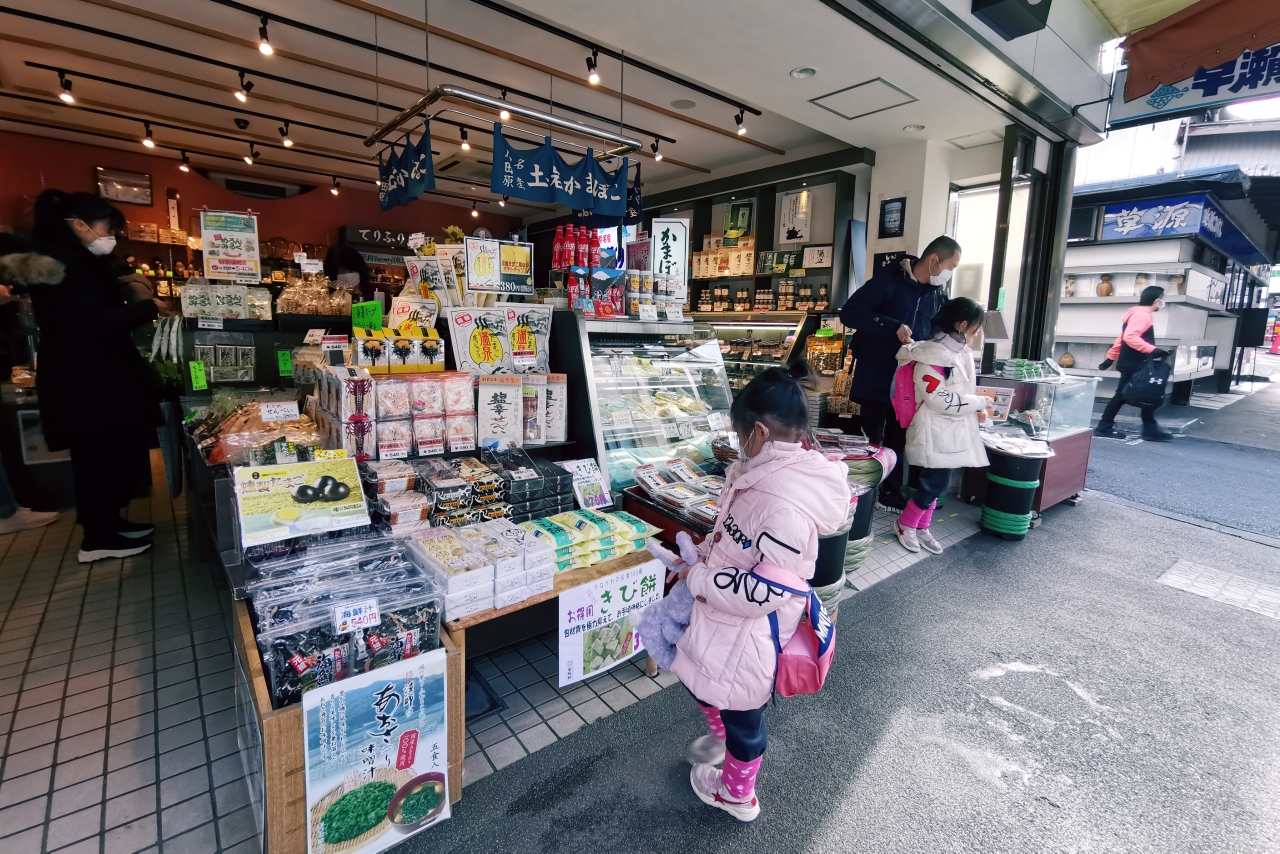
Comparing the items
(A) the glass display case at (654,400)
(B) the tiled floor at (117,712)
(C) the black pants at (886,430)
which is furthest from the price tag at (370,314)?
(C) the black pants at (886,430)

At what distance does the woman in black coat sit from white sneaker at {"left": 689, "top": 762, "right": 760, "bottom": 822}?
396 centimetres

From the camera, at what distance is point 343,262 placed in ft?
15.6

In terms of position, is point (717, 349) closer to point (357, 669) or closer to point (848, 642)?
point (848, 642)

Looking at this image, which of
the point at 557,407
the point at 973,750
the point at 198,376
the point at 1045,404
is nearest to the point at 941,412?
the point at 1045,404

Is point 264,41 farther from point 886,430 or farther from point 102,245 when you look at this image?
point 886,430

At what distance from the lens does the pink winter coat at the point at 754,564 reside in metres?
1.58

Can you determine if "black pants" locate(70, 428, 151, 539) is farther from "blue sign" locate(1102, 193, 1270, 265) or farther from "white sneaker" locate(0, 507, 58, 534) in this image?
"blue sign" locate(1102, 193, 1270, 265)

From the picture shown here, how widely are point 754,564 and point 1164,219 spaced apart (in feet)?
41.8

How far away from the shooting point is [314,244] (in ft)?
36.3

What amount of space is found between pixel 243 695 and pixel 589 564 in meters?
1.21

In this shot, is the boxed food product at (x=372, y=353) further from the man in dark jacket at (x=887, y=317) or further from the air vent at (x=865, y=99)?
the air vent at (x=865, y=99)

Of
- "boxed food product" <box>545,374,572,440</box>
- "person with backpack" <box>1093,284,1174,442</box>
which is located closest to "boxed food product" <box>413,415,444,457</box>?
"boxed food product" <box>545,374,572,440</box>

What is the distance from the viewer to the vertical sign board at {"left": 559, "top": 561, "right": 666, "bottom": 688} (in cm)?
218

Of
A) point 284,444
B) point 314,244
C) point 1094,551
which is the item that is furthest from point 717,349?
point 314,244
